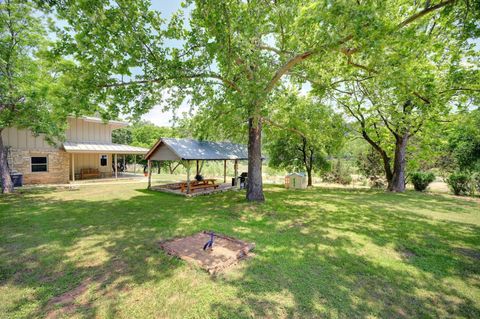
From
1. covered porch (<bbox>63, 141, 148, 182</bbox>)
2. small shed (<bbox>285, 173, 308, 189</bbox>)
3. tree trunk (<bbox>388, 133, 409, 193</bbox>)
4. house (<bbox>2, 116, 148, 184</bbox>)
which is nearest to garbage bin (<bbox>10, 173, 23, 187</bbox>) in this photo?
house (<bbox>2, 116, 148, 184</bbox>)

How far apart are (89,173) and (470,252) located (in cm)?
2304

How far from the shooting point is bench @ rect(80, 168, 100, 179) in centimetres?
1830

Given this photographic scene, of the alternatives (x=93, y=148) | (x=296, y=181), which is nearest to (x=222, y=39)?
(x=296, y=181)

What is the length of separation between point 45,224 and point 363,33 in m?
11.3

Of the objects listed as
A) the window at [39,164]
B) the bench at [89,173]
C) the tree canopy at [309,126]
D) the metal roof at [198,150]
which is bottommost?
the bench at [89,173]

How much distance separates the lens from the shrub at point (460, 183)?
1558 centimetres

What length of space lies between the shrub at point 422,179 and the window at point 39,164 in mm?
29197

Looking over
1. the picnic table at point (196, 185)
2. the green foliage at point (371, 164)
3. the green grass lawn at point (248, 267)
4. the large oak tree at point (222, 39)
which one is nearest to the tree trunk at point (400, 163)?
the green foliage at point (371, 164)

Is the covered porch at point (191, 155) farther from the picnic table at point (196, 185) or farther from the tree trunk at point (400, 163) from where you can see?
the tree trunk at point (400, 163)

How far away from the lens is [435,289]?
4.01m

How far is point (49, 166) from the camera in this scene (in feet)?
53.1

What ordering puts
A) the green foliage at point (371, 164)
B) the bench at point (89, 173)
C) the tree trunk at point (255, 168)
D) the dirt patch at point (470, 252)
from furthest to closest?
the green foliage at point (371, 164), the bench at point (89, 173), the tree trunk at point (255, 168), the dirt patch at point (470, 252)

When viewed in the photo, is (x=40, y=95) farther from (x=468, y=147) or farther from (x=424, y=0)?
(x=468, y=147)

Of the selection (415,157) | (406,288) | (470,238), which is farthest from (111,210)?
(415,157)
